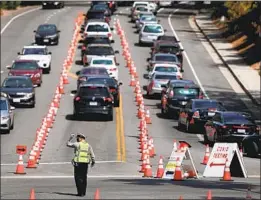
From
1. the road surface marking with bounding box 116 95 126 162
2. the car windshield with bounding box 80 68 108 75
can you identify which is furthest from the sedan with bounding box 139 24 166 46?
the road surface marking with bounding box 116 95 126 162

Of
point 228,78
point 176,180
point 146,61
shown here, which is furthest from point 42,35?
point 176,180

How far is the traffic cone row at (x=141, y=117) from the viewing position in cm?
3016

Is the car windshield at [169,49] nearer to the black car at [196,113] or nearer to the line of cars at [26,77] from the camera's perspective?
the line of cars at [26,77]

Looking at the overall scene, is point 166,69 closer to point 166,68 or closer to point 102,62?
point 166,68

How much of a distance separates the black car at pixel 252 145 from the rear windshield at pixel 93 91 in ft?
32.8

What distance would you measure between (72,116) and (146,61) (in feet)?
71.9

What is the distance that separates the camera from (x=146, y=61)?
2623 inches

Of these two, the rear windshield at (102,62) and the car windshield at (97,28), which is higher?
the rear windshield at (102,62)

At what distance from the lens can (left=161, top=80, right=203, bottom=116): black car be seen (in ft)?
149

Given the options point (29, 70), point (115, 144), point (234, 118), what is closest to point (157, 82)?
point (29, 70)

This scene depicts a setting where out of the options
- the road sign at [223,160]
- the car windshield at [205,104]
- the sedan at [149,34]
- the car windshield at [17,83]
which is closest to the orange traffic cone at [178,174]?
the road sign at [223,160]

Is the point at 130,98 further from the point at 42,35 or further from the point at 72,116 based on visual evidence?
the point at 42,35

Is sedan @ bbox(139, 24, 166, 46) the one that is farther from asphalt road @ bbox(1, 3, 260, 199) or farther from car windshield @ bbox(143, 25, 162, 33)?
asphalt road @ bbox(1, 3, 260, 199)

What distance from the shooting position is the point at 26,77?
162 ft
